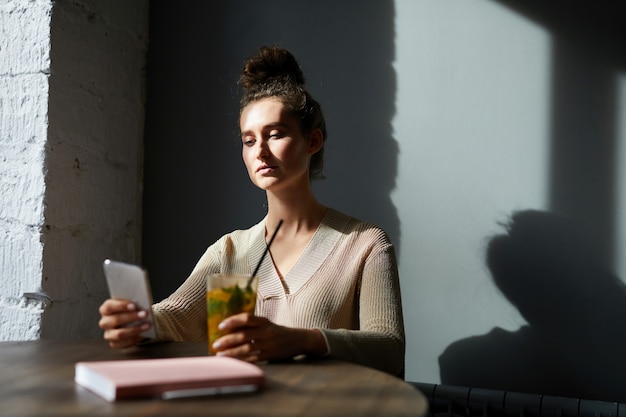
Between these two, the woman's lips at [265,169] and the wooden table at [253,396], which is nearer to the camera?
the wooden table at [253,396]

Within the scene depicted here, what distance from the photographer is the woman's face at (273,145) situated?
1573mm

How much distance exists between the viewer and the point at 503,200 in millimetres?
1763

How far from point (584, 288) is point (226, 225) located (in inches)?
38.3

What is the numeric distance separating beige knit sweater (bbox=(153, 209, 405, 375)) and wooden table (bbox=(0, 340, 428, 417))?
37cm

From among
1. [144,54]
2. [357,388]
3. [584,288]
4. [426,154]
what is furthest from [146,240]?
[357,388]

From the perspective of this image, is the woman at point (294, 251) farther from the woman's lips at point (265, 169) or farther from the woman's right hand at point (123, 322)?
the woman's right hand at point (123, 322)

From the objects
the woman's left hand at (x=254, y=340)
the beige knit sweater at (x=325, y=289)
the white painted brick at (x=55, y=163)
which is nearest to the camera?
the woman's left hand at (x=254, y=340)

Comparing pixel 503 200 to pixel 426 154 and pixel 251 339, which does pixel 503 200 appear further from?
pixel 251 339

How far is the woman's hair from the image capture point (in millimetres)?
1625

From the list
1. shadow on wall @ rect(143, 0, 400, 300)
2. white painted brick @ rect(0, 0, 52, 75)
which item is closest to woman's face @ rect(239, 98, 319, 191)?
shadow on wall @ rect(143, 0, 400, 300)

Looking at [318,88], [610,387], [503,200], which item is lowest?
[610,387]

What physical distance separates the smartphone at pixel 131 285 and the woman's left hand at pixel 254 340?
14 centimetres

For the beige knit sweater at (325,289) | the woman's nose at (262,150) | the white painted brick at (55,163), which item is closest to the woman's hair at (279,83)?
the woman's nose at (262,150)

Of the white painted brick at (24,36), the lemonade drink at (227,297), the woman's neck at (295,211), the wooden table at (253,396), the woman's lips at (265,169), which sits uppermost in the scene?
the white painted brick at (24,36)
